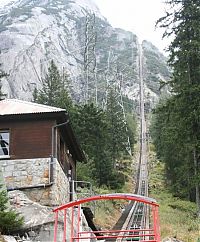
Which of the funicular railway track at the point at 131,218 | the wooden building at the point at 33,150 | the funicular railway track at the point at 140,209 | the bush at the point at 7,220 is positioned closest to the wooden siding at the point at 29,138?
the wooden building at the point at 33,150

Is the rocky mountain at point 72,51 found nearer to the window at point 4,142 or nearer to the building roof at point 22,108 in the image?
the building roof at point 22,108

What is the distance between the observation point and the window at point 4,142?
18906mm

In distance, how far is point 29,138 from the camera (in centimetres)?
1883

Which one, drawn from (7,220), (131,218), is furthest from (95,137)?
(7,220)

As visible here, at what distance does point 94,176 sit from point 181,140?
1422 centimetres

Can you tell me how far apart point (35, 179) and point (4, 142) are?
2.20m

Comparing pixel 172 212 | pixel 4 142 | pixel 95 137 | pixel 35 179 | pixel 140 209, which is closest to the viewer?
pixel 35 179

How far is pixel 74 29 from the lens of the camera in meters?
130

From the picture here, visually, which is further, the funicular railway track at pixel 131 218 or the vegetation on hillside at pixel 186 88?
the vegetation on hillside at pixel 186 88

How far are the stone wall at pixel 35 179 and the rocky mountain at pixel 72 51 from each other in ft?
128

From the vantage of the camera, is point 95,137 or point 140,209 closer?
point 140,209

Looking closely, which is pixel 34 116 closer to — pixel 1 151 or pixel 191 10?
pixel 1 151

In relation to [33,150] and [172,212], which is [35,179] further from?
[172,212]

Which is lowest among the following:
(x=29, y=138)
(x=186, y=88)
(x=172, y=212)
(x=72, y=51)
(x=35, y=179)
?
(x=172, y=212)
